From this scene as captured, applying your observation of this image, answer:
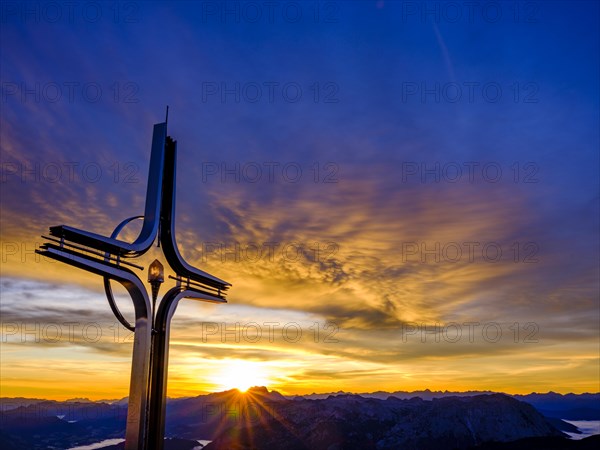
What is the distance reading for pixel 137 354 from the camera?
72.3ft

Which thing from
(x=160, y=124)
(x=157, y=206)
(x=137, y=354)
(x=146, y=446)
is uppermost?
(x=160, y=124)

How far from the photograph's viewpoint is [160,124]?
2586 centimetres

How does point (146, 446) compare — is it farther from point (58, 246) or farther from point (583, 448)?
point (583, 448)

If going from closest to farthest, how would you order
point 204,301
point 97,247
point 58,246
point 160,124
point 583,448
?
1. point 58,246
2. point 97,247
3. point 160,124
4. point 204,301
5. point 583,448

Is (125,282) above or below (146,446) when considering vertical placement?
above

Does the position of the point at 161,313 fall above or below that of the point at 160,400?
above

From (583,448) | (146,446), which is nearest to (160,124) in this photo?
(146,446)

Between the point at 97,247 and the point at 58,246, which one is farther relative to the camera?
the point at 97,247

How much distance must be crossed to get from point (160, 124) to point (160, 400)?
12.1 m

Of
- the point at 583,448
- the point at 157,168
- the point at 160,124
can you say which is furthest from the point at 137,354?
the point at 583,448

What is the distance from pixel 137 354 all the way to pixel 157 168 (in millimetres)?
8073

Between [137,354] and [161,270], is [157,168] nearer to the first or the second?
[161,270]

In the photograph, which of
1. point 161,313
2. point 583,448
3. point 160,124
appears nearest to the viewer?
point 161,313

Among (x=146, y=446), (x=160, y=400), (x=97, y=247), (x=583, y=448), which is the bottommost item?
(x=583, y=448)
